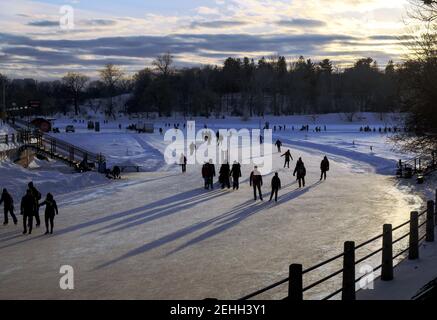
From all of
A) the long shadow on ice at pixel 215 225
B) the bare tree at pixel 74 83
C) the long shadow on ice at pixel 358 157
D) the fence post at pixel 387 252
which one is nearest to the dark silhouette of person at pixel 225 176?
the long shadow on ice at pixel 215 225

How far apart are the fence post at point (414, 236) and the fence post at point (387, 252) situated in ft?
4.81

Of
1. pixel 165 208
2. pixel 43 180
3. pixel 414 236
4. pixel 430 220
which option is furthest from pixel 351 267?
pixel 43 180

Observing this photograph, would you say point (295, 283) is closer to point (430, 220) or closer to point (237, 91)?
point (430, 220)

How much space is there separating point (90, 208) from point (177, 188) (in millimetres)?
5985

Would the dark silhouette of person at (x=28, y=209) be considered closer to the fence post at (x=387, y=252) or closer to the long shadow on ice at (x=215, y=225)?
the long shadow on ice at (x=215, y=225)

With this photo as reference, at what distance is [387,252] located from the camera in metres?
9.15

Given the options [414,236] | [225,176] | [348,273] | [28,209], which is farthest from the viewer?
[225,176]

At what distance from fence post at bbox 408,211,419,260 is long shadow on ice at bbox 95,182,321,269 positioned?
507 cm

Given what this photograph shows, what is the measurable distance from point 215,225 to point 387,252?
7115 millimetres

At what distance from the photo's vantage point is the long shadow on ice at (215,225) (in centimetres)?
1265

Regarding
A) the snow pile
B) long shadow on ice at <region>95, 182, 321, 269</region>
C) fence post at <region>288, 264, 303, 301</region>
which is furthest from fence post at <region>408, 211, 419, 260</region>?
the snow pile
